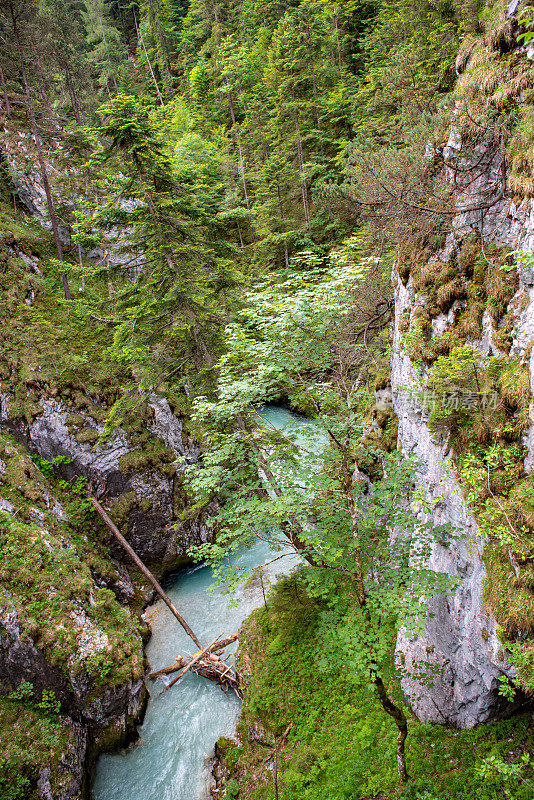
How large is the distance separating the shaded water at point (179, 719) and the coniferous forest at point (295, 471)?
2.4 inches

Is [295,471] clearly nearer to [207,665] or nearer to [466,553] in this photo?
[466,553]

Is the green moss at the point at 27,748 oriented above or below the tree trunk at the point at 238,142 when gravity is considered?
below

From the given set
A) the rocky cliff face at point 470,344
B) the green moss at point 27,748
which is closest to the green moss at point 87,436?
the green moss at point 27,748

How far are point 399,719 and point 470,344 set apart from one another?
16.1 feet

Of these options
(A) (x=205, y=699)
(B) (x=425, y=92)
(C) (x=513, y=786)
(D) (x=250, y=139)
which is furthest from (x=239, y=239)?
(C) (x=513, y=786)

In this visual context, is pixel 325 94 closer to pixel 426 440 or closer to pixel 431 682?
pixel 426 440

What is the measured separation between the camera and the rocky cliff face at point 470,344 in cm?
430

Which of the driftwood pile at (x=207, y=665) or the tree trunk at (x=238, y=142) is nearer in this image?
the driftwood pile at (x=207, y=665)

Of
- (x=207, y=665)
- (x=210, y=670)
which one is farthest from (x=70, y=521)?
(x=210, y=670)

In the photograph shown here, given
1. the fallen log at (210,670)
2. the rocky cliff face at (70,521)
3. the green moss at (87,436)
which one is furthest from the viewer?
the green moss at (87,436)

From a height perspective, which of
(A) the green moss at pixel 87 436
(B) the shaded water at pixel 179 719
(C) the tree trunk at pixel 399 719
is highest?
(A) the green moss at pixel 87 436

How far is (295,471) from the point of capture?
5.79 m

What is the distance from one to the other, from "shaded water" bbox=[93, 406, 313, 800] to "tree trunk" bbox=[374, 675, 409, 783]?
8.17 ft

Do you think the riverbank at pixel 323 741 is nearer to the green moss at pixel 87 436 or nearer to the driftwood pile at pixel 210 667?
the driftwood pile at pixel 210 667
